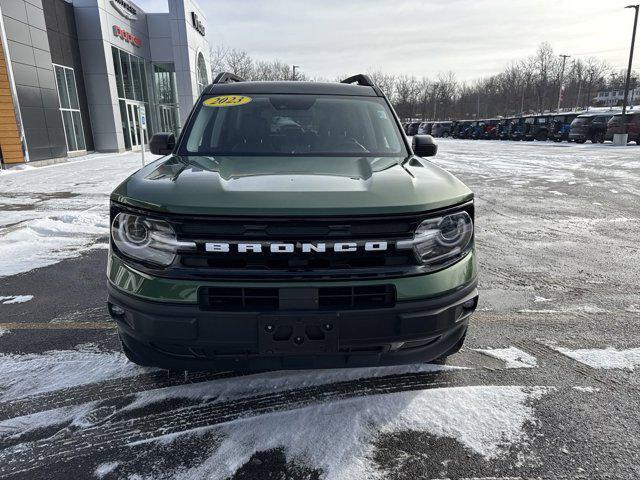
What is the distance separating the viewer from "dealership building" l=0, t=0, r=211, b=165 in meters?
15.6

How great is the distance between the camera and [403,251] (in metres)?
2.02

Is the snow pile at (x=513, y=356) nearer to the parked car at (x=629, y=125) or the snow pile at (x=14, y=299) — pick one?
the snow pile at (x=14, y=299)

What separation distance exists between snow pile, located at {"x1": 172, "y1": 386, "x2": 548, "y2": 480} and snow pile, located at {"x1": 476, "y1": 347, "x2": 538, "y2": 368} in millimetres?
289

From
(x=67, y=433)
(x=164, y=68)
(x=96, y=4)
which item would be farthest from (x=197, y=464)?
(x=164, y=68)

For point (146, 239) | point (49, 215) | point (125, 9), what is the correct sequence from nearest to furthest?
1. point (146, 239)
2. point (49, 215)
3. point (125, 9)

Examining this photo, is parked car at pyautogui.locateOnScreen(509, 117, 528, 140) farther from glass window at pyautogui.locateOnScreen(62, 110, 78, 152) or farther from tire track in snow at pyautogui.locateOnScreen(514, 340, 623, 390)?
tire track in snow at pyautogui.locateOnScreen(514, 340, 623, 390)

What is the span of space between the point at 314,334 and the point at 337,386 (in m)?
0.78

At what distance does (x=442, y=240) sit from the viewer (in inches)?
83.0

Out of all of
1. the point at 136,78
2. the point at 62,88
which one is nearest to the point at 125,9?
the point at 136,78

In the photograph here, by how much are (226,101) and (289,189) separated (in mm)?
1832

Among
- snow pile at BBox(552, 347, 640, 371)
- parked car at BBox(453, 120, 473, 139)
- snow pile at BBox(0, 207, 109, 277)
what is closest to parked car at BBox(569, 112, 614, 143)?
parked car at BBox(453, 120, 473, 139)

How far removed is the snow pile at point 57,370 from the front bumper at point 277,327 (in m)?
0.82

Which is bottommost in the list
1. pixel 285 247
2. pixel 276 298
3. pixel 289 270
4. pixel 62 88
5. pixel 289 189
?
Answer: pixel 276 298

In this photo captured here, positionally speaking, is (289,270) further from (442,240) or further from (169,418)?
(169,418)
